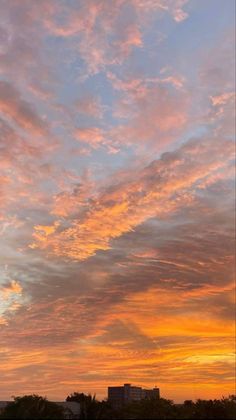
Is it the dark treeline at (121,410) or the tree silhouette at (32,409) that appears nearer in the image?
the tree silhouette at (32,409)

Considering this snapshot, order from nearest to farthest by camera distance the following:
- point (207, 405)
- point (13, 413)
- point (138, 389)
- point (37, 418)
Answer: point (37, 418)
point (13, 413)
point (207, 405)
point (138, 389)

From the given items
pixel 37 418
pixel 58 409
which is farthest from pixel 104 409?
pixel 37 418

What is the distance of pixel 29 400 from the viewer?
56875 millimetres

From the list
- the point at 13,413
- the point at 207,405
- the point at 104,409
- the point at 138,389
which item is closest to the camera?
the point at 13,413

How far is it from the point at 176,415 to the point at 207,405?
5.30 metres

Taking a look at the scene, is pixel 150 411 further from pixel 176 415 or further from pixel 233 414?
pixel 233 414

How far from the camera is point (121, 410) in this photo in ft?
205

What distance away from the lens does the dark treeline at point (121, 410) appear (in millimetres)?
53753

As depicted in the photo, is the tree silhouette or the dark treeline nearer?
the tree silhouette

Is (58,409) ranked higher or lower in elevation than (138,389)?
lower

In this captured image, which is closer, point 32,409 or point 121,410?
point 32,409

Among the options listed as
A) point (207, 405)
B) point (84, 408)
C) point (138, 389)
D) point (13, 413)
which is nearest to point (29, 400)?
point (13, 413)

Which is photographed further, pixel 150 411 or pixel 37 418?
pixel 150 411

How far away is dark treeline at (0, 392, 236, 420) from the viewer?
2116 inches
